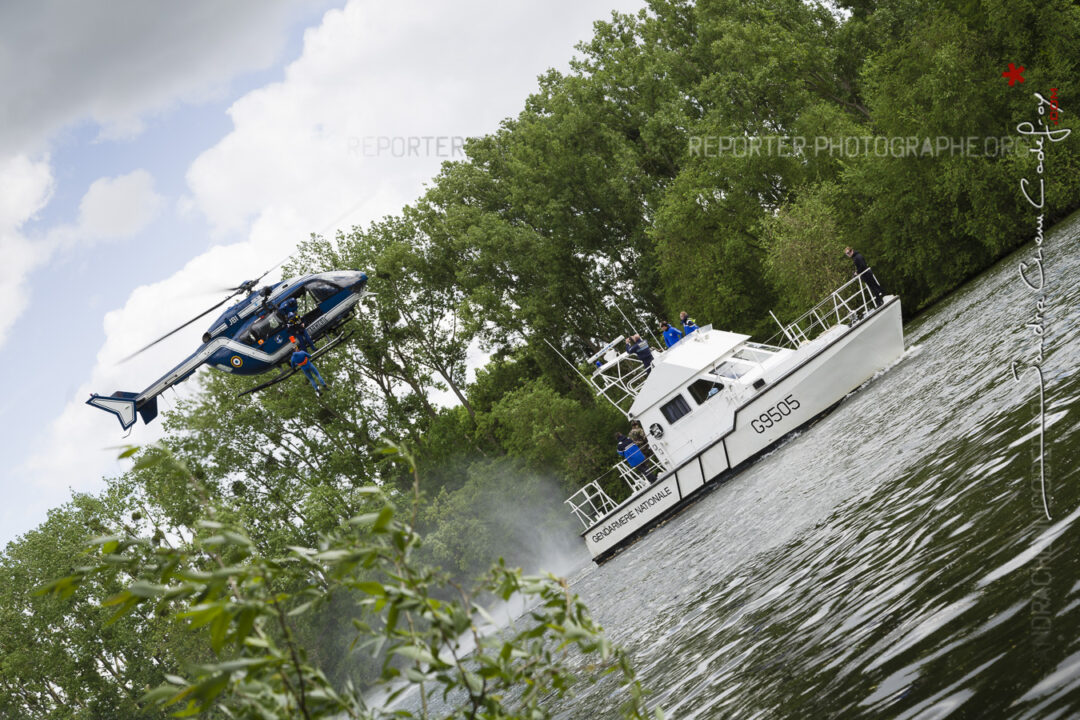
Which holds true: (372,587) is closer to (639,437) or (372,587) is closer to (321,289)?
(321,289)

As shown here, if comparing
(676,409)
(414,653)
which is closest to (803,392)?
(676,409)

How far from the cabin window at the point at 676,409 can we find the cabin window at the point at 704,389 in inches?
13.6

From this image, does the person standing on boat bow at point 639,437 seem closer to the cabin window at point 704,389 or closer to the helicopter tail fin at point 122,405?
the cabin window at point 704,389

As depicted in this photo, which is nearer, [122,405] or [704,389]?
[704,389]

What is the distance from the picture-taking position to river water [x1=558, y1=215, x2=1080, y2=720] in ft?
18.1

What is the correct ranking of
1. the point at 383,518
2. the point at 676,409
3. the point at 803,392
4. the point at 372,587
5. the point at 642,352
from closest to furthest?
the point at 383,518, the point at 372,587, the point at 803,392, the point at 676,409, the point at 642,352

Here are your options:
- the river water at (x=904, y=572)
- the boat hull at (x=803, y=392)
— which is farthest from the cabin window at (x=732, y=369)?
the river water at (x=904, y=572)

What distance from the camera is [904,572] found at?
7.73m

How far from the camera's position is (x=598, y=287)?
158ft

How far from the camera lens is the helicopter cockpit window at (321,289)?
25938mm

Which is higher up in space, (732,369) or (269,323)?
(269,323)

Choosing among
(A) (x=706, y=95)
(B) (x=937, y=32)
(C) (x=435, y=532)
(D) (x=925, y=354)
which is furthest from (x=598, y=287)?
(D) (x=925, y=354)

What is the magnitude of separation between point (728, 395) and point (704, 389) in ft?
2.85

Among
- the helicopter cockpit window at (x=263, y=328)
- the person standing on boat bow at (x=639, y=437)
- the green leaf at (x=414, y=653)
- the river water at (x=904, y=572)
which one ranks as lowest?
the river water at (x=904, y=572)
